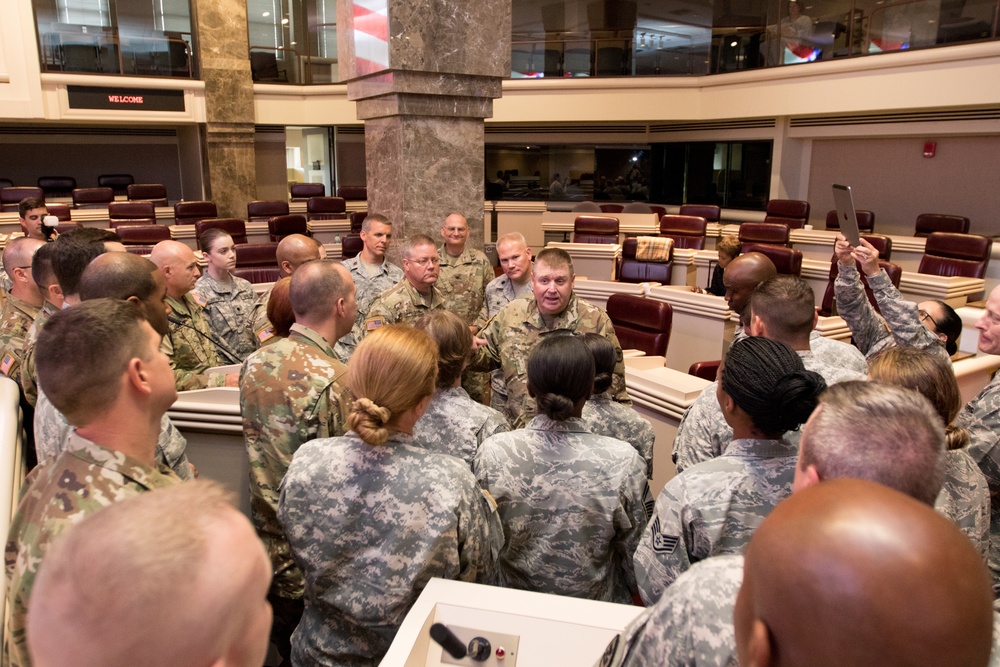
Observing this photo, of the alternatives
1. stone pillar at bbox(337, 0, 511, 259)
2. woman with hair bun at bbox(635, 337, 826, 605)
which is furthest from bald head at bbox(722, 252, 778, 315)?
stone pillar at bbox(337, 0, 511, 259)

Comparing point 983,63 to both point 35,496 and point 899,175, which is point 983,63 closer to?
point 899,175

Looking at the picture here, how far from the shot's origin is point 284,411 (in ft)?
7.11

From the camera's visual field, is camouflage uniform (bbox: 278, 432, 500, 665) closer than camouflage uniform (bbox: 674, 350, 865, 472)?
Yes

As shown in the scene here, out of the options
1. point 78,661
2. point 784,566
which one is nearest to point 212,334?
point 78,661

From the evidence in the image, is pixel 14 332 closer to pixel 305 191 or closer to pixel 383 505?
pixel 383 505

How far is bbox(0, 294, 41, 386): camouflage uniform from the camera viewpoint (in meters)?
2.92

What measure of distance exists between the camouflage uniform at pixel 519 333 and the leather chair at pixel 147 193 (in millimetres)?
10815

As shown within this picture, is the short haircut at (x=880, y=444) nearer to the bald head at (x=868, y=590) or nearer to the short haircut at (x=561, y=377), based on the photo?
the bald head at (x=868, y=590)

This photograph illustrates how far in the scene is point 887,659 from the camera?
2.14ft

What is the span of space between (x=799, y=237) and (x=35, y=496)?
872 centimetres

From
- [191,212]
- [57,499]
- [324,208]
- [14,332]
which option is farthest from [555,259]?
[191,212]

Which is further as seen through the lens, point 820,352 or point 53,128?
point 53,128

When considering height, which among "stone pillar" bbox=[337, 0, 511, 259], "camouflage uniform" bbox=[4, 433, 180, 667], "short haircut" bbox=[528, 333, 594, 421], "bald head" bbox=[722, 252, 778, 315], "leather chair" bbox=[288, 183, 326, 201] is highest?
"stone pillar" bbox=[337, 0, 511, 259]

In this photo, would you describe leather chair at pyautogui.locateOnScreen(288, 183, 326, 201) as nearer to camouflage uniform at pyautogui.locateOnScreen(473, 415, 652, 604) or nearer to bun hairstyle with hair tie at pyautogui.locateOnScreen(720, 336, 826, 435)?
camouflage uniform at pyautogui.locateOnScreen(473, 415, 652, 604)
